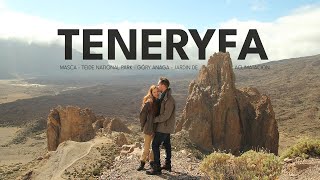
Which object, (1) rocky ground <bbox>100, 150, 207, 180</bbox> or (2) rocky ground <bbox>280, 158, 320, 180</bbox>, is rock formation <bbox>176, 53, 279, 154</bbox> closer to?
(1) rocky ground <bbox>100, 150, 207, 180</bbox>

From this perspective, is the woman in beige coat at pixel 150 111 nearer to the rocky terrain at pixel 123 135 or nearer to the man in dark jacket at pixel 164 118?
the man in dark jacket at pixel 164 118

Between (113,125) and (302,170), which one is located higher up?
(302,170)

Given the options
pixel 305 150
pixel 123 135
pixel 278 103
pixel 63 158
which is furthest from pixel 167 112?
pixel 278 103

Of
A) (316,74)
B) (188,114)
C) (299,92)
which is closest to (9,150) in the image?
(188,114)

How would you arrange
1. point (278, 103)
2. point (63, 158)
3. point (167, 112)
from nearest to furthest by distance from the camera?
1. point (167, 112)
2. point (63, 158)
3. point (278, 103)

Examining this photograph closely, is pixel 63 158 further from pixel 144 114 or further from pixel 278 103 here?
pixel 278 103

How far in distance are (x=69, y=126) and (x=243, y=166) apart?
74.0 feet

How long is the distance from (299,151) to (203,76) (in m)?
22.1

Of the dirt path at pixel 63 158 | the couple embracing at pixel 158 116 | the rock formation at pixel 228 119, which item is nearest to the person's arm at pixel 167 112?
the couple embracing at pixel 158 116

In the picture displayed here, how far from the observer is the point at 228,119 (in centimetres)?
3247

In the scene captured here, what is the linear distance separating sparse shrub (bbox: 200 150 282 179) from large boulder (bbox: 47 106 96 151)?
2053 centimetres

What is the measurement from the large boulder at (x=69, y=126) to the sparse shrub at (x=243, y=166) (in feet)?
67.3

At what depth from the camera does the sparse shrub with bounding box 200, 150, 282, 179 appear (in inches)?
398

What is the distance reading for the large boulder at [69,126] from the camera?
3123 cm
